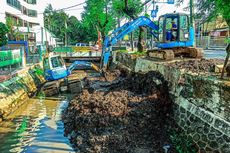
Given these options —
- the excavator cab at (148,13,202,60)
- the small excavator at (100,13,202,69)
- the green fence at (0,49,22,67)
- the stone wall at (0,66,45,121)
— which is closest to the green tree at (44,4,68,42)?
the stone wall at (0,66,45,121)

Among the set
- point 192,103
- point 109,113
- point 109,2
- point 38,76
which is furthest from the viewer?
point 109,2

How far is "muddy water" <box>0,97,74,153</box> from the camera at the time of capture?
11.2 m

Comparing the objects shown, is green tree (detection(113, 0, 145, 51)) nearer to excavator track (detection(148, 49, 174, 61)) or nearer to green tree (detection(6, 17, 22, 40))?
excavator track (detection(148, 49, 174, 61))

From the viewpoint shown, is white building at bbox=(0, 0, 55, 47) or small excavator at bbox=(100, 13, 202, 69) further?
white building at bbox=(0, 0, 55, 47)

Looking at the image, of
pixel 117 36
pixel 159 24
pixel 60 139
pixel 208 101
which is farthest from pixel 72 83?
pixel 208 101

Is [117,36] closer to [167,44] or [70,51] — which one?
[167,44]

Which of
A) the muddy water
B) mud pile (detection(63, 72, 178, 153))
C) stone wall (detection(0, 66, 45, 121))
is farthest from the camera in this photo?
stone wall (detection(0, 66, 45, 121))

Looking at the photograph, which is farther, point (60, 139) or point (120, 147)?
point (60, 139)

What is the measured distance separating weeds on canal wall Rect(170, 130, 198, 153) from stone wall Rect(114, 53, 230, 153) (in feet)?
0.66

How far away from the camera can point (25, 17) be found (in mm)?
60312

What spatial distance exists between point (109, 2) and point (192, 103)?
37.3 metres

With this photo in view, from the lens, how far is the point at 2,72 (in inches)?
779

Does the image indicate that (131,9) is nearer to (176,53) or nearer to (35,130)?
(176,53)

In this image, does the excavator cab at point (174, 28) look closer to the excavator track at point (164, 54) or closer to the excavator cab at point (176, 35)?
the excavator cab at point (176, 35)
